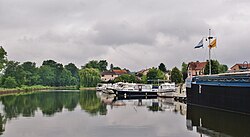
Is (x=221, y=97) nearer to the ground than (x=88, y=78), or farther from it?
nearer to the ground

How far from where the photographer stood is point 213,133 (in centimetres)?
1855

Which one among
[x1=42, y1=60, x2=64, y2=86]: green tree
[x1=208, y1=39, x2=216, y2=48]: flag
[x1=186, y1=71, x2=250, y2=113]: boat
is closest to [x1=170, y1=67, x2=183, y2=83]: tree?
[x1=42, y1=60, x2=64, y2=86]: green tree

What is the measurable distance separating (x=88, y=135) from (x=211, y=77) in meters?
18.0

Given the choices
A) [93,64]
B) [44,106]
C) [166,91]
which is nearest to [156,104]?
[44,106]

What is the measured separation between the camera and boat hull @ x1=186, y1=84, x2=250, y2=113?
25.2m

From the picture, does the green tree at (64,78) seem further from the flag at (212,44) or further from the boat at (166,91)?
the flag at (212,44)

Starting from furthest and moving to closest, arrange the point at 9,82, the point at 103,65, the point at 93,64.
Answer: the point at 103,65 → the point at 93,64 → the point at 9,82

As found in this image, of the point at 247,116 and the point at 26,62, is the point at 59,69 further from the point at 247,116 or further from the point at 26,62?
the point at 247,116

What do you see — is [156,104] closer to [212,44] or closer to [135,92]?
[212,44]

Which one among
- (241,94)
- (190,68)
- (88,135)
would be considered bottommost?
(88,135)

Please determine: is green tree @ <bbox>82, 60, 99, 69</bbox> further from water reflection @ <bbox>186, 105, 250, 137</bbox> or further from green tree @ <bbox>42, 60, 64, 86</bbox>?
water reflection @ <bbox>186, 105, 250, 137</bbox>

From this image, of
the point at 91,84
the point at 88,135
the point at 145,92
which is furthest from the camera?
the point at 91,84

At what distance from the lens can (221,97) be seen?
29.5m

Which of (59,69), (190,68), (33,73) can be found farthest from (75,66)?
(190,68)
